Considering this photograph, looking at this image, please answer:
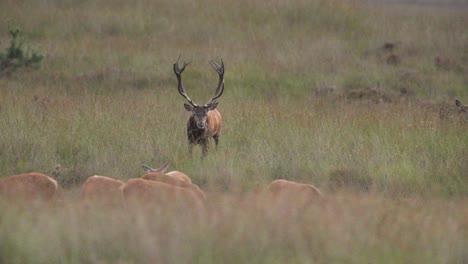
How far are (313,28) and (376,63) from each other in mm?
3397

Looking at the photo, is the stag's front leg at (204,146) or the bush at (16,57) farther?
the bush at (16,57)

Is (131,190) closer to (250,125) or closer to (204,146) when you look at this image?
(204,146)

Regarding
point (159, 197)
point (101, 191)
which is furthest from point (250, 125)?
point (159, 197)

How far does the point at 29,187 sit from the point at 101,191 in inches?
25.4

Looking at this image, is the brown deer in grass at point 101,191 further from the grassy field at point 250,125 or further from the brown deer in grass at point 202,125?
the brown deer in grass at point 202,125

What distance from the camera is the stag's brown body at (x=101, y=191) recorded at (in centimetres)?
725

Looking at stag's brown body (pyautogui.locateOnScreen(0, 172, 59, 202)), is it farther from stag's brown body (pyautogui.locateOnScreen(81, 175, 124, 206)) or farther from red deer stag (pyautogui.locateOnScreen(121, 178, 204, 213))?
red deer stag (pyautogui.locateOnScreen(121, 178, 204, 213))

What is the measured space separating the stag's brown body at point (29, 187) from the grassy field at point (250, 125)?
35 cm

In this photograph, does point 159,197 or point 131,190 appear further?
point 131,190

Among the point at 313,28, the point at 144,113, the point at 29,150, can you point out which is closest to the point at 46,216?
the point at 29,150

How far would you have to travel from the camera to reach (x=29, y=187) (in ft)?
26.3

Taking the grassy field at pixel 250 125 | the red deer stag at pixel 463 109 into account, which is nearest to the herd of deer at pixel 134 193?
the grassy field at pixel 250 125

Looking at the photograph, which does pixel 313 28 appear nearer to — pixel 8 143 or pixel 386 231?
pixel 8 143

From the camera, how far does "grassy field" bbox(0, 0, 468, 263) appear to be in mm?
5738
